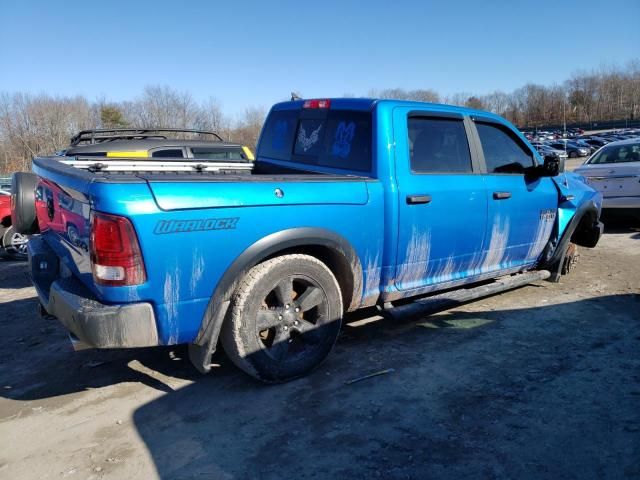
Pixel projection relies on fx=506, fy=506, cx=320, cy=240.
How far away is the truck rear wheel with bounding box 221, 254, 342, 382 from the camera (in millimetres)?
3119

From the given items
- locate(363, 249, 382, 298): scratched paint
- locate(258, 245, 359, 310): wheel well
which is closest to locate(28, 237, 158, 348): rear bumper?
locate(258, 245, 359, 310): wheel well

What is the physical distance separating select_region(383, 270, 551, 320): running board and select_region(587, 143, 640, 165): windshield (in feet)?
17.5

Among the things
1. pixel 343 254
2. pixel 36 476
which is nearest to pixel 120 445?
pixel 36 476

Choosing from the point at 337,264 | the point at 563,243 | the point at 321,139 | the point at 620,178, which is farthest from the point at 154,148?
the point at 620,178

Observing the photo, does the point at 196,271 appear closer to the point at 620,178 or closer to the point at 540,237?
the point at 540,237

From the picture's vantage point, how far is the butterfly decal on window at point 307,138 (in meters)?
4.35

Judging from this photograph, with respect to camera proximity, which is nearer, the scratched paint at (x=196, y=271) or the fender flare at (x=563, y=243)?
the scratched paint at (x=196, y=271)

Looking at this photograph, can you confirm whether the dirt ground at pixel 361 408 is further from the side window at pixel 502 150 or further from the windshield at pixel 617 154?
the windshield at pixel 617 154

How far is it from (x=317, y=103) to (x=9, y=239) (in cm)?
645


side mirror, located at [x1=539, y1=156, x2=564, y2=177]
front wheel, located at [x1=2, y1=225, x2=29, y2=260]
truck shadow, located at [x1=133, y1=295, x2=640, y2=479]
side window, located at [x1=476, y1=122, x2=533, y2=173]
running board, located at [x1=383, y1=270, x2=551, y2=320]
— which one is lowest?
truck shadow, located at [x1=133, y1=295, x2=640, y2=479]

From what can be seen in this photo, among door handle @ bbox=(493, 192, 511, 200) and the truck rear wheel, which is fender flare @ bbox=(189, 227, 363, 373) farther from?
door handle @ bbox=(493, 192, 511, 200)

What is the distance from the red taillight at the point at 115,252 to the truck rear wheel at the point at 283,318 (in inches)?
26.5

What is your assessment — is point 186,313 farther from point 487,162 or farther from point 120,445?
point 487,162

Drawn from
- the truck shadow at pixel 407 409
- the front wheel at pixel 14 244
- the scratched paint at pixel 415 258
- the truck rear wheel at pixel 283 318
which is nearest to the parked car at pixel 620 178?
the truck shadow at pixel 407 409
